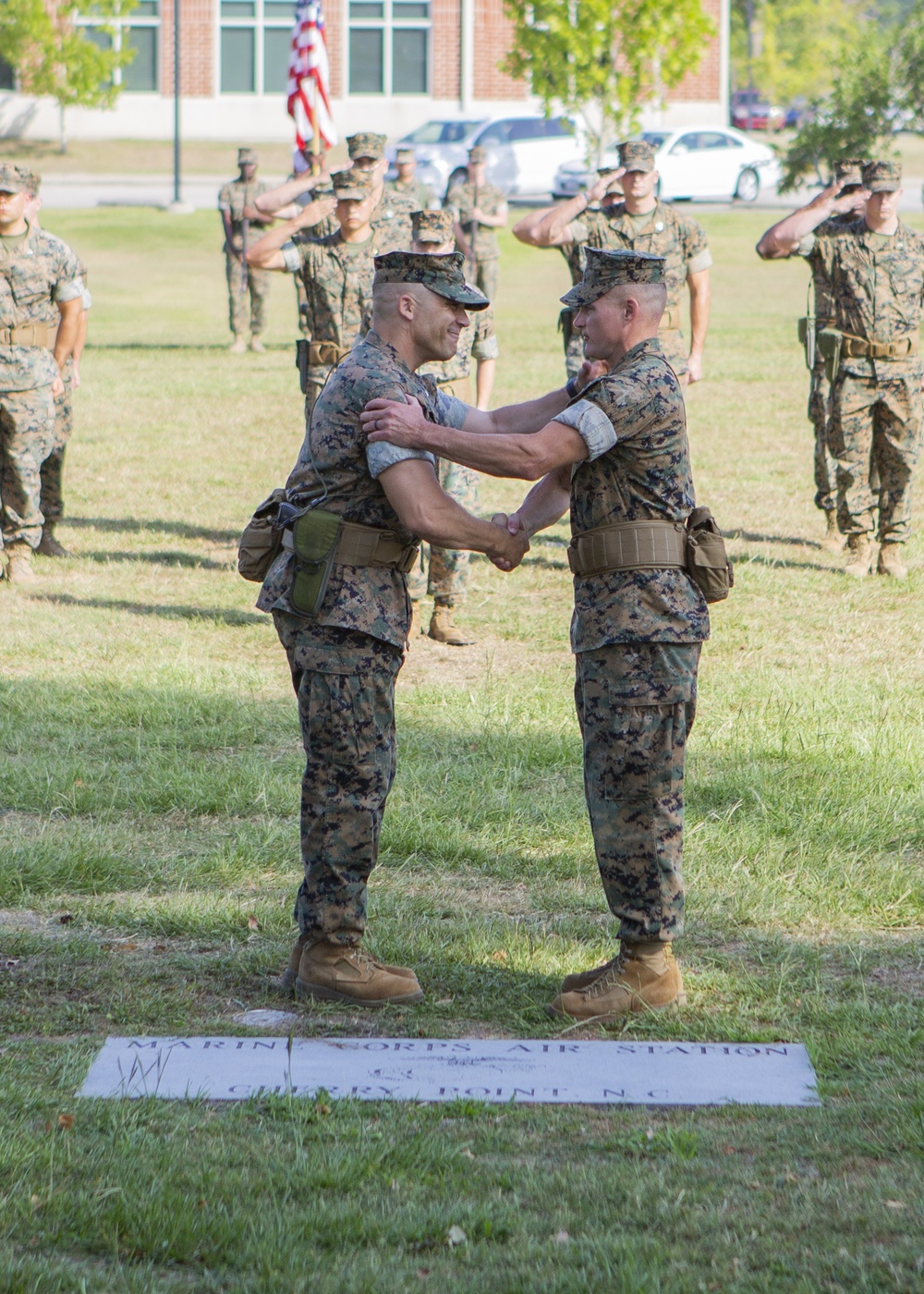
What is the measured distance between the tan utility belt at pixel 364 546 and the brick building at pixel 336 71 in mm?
43746

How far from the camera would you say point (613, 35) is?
111ft

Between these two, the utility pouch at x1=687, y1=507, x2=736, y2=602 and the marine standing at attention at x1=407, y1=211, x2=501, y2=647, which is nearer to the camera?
the utility pouch at x1=687, y1=507, x2=736, y2=602

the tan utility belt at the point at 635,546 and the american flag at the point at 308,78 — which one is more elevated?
the american flag at the point at 308,78

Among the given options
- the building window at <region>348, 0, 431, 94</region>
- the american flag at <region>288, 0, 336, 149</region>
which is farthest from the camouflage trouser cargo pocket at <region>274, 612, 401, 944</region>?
the building window at <region>348, 0, 431, 94</region>

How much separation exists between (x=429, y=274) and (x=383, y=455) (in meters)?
0.56

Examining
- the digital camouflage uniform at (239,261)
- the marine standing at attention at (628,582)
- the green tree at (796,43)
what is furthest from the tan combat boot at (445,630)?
the green tree at (796,43)

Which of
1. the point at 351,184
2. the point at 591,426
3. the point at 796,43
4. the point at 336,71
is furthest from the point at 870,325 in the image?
the point at 796,43

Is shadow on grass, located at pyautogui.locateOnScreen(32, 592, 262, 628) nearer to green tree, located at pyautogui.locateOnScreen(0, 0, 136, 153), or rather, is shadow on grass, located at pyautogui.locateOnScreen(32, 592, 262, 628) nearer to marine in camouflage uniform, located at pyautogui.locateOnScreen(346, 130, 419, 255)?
marine in camouflage uniform, located at pyautogui.locateOnScreen(346, 130, 419, 255)

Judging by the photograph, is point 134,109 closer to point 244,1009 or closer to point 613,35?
point 613,35

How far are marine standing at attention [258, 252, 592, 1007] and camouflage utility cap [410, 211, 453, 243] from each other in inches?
165

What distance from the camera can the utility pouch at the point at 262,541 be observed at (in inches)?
180

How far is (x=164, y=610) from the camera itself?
9383mm

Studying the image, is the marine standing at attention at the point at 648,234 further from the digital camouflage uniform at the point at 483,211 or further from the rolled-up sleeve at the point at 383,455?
the digital camouflage uniform at the point at 483,211

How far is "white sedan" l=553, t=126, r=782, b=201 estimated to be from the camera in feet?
121
